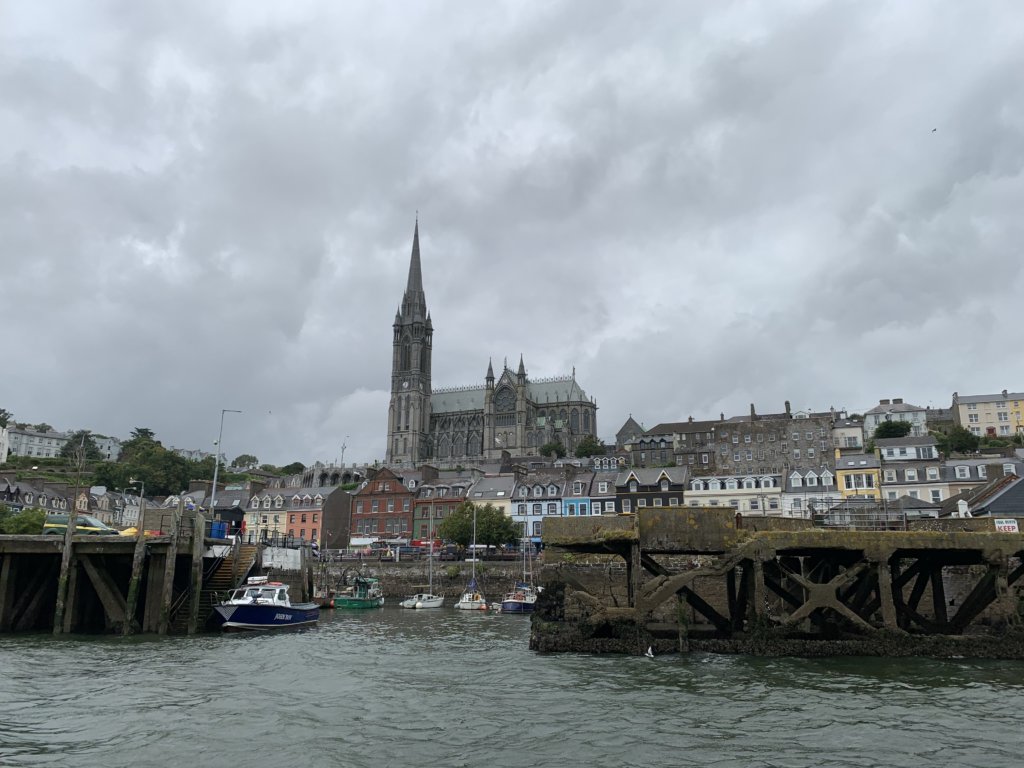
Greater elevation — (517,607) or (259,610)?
(259,610)

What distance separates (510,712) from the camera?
19016 millimetres

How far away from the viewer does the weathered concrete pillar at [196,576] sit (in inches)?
1367

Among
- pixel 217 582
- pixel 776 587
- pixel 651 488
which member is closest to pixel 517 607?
pixel 217 582

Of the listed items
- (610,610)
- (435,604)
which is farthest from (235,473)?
(610,610)

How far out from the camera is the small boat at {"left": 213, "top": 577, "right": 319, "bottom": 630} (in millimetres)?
36000

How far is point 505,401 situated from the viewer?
184 metres

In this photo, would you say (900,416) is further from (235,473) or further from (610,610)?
(235,473)

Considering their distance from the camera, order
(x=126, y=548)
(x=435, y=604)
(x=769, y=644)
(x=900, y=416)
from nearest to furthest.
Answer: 1. (x=769, y=644)
2. (x=126, y=548)
3. (x=435, y=604)
4. (x=900, y=416)

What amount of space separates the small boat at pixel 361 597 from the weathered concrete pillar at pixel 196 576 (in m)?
23.7

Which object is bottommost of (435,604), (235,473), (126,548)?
(435,604)

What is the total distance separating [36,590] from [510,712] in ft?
92.3

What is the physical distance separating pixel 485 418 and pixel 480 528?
4087 inches

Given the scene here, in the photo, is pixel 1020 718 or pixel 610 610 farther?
pixel 610 610

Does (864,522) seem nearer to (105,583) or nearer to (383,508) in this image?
(105,583)
